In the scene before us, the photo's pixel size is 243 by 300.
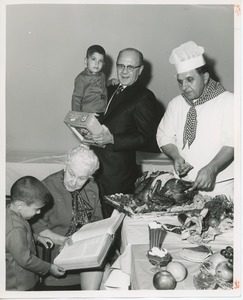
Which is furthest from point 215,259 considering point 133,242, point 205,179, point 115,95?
point 115,95

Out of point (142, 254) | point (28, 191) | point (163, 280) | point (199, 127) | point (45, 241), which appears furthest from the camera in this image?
point (199, 127)

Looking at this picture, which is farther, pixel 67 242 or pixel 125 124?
pixel 125 124

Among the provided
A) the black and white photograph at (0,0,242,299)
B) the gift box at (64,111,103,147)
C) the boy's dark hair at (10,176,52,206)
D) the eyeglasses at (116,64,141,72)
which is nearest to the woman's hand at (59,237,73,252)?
the black and white photograph at (0,0,242,299)

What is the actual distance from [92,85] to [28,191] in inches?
21.4

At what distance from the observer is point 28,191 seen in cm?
151

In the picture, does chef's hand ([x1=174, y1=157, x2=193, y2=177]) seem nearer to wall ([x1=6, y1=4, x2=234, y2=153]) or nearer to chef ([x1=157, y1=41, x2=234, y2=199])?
chef ([x1=157, y1=41, x2=234, y2=199])

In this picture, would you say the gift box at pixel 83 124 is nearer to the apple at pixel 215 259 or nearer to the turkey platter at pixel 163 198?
the turkey platter at pixel 163 198

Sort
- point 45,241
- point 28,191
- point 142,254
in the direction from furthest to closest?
point 45,241 → point 28,191 → point 142,254

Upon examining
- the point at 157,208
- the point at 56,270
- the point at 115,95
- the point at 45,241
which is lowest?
the point at 56,270

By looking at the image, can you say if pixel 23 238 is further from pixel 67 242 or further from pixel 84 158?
pixel 84 158

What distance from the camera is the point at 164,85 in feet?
5.84

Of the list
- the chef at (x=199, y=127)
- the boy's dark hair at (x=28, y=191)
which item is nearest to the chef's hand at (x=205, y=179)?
the chef at (x=199, y=127)

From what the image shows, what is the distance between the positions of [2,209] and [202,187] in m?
0.80

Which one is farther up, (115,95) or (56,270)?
(115,95)
